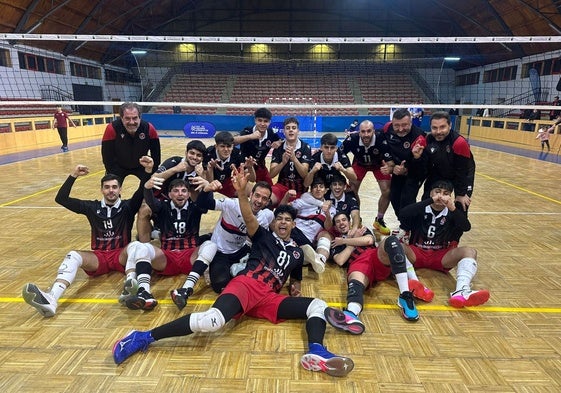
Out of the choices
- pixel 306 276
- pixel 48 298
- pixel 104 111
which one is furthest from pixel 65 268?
pixel 104 111

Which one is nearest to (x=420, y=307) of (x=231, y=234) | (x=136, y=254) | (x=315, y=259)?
(x=315, y=259)

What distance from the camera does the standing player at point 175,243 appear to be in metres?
3.85

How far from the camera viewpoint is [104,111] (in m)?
26.9

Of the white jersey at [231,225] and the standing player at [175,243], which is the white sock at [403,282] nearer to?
the white jersey at [231,225]

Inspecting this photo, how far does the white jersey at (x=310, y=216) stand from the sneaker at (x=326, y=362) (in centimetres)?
200

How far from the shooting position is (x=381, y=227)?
5.95 metres

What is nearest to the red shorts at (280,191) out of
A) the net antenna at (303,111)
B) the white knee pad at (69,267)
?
the white knee pad at (69,267)

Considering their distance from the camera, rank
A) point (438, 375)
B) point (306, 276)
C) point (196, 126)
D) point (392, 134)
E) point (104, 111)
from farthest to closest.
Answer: point (104, 111) → point (196, 126) → point (392, 134) → point (306, 276) → point (438, 375)

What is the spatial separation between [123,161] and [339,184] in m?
2.98

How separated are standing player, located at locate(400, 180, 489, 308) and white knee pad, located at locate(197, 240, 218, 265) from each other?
2.16m

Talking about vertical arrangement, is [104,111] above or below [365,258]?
above

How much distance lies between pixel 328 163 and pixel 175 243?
2.36 metres

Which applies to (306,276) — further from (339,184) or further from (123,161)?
(123,161)

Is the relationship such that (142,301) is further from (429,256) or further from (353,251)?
(429,256)
